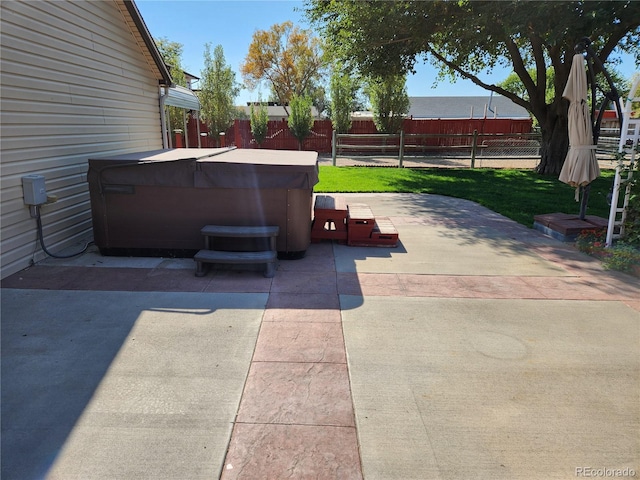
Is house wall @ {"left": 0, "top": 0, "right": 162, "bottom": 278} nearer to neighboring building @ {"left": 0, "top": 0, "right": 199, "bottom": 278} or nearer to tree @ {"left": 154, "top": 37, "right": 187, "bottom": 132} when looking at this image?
neighboring building @ {"left": 0, "top": 0, "right": 199, "bottom": 278}

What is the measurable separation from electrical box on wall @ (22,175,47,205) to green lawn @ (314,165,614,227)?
261 inches

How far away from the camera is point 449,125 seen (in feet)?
87.8

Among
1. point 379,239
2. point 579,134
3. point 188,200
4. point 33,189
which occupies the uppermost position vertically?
point 579,134

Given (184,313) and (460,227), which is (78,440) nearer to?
(184,313)

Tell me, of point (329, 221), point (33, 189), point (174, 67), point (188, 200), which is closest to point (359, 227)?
point (329, 221)

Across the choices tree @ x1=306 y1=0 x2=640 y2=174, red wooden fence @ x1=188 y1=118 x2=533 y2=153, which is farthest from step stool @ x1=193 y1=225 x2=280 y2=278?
red wooden fence @ x1=188 y1=118 x2=533 y2=153

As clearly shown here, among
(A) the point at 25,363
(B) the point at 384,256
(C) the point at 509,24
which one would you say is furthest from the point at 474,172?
(A) the point at 25,363

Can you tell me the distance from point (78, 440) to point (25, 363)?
1123 millimetres

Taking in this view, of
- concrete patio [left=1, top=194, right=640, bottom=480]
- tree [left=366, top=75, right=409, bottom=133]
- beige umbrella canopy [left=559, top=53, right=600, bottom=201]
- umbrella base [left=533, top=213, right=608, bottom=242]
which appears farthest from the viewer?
tree [left=366, top=75, right=409, bottom=133]

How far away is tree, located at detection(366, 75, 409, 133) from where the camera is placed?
2281 cm

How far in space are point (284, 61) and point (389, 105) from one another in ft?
84.7

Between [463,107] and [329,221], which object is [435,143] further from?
[463,107]

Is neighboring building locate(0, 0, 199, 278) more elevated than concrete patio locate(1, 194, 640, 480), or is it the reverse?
neighboring building locate(0, 0, 199, 278)

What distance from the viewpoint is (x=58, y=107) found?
5.68 metres
